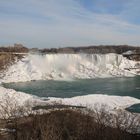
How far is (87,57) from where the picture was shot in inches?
2066

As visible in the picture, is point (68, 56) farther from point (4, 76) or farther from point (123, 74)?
point (4, 76)

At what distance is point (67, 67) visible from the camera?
159ft

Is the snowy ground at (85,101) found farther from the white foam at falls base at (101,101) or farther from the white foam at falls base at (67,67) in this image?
the white foam at falls base at (67,67)

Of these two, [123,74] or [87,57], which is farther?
[87,57]

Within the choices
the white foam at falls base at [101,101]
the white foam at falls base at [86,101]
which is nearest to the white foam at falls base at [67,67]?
the white foam at falls base at [86,101]

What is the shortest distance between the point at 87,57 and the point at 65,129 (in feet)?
132

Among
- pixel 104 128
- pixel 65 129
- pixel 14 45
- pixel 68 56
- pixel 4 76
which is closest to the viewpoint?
pixel 104 128

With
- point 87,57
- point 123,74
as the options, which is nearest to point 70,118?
point 123,74

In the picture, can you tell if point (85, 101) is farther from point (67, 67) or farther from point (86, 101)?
point (67, 67)

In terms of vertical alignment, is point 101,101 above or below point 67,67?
below

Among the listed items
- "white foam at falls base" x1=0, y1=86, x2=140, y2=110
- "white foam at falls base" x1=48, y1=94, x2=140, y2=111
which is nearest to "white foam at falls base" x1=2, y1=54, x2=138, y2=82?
"white foam at falls base" x1=0, y1=86, x2=140, y2=110

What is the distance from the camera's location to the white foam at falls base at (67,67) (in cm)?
4462

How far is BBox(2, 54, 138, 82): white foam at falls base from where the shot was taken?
4462cm

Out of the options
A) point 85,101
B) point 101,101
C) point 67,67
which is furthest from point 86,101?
point 67,67
